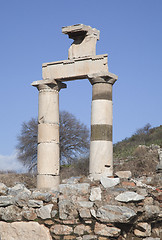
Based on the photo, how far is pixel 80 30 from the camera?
16.1 meters

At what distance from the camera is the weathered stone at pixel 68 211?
1283 cm

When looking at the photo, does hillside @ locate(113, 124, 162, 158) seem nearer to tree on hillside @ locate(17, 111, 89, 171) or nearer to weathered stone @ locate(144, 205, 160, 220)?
tree on hillside @ locate(17, 111, 89, 171)

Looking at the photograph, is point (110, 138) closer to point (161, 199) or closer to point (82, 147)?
point (161, 199)

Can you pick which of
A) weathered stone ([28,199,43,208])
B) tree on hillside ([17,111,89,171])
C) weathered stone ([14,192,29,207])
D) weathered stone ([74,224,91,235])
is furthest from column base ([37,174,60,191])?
tree on hillside ([17,111,89,171])

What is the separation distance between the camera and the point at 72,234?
12547 mm

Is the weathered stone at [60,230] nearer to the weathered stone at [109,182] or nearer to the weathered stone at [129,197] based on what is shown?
the weathered stone at [129,197]

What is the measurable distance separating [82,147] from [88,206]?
23.7m

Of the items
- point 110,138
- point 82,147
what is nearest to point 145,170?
point 110,138

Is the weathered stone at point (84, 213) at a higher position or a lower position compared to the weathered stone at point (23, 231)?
higher

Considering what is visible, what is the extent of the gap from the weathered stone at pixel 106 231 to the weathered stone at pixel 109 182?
1.75 m

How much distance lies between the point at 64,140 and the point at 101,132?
68.5 ft

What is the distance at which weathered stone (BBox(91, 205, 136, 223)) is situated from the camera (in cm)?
1197

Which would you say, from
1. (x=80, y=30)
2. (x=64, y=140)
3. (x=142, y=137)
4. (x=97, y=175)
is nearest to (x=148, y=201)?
(x=97, y=175)

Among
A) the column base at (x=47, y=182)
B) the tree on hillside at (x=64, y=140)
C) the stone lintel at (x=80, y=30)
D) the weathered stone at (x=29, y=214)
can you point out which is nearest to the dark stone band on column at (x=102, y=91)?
the stone lintel at (x=80, y=30)
